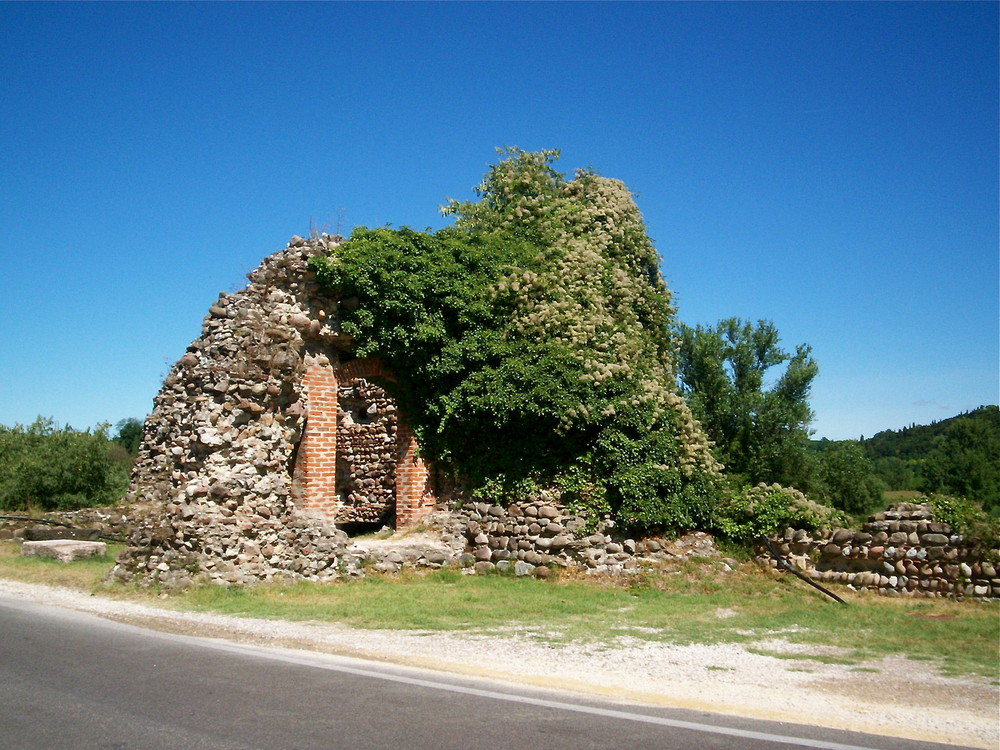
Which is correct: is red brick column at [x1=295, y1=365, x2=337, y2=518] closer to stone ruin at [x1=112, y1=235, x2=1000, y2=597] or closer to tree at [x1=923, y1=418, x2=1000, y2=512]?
stone ruin at [x1=112, y1=235, x2=1000, y2=597]

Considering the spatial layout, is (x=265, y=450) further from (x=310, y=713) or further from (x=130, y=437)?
(x=130, y=437)

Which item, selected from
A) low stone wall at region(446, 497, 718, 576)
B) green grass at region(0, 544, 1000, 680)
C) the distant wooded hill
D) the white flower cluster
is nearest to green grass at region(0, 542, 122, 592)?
green grass at region(0, 544, 1000, 680)

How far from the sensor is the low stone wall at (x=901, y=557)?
10.6 meters

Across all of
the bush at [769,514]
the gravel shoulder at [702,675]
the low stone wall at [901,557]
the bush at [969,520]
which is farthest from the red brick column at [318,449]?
the bush at [969,520]

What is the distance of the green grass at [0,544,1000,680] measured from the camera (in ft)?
26.6

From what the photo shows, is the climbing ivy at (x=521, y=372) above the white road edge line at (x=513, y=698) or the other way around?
above

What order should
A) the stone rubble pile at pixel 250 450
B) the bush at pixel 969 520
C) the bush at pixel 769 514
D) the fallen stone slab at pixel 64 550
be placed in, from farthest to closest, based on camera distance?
1. the fallen stone slab at pixel 64 550
2. the bush at pixel 769 514
3. the stone rubble pile at pixel 250 450
4. the bush at pixel 969 520

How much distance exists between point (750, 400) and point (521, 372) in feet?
35.8

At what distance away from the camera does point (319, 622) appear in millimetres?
9047

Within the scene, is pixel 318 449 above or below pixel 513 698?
above

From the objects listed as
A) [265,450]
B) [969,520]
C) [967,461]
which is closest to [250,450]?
[265,450]

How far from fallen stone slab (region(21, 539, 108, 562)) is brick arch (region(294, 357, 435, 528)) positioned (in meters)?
4.58

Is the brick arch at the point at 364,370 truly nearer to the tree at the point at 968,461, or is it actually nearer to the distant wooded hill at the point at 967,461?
the distant wooded hill at the point at 967,461

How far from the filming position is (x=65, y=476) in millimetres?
20344
